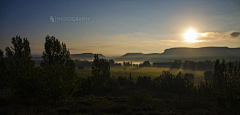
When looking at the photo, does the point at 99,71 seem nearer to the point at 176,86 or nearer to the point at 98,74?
the point at 98,74

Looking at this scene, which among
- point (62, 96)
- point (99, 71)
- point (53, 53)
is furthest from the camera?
point (99, 71)

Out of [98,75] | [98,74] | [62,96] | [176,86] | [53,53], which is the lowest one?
[176,86]

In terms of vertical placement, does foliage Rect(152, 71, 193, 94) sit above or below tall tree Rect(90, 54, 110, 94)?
below

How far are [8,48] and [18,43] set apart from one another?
2.57 metres

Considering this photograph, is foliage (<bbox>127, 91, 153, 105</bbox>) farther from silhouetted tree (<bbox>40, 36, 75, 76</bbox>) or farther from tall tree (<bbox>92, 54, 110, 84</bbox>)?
tall tree (<bbox>92, 54, 110, 84</bbox>)

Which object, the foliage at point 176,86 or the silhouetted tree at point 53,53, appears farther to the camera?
the foliage at point 176,86

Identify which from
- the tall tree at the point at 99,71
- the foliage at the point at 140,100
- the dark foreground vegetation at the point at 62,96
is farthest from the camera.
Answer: the tall tree at the point at 99,71

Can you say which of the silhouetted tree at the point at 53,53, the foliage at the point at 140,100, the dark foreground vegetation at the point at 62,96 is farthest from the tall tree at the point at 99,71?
the foliage at the point at 140,100

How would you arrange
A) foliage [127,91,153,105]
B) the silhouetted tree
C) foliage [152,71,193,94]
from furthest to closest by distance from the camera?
1. foliage [152,71,193,94]
2. the silhouetted tree
3. foliage [127,91,153,105]

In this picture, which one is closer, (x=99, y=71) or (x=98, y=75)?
(x=98, y=75)

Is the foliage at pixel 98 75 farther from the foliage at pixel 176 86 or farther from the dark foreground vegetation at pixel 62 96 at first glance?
the foliage at pixel 176 86

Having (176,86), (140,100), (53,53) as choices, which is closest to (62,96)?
(140,100)

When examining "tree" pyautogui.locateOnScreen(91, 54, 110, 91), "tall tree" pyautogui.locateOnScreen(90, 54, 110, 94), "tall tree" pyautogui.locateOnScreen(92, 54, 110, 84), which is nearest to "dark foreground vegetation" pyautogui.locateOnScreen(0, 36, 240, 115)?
"tall tree" pyautogui.locateOnScreen(90, 54, 110, 94)

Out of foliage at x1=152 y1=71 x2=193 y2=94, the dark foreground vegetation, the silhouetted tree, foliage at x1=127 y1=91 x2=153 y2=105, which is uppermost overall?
the silhouetted tree
